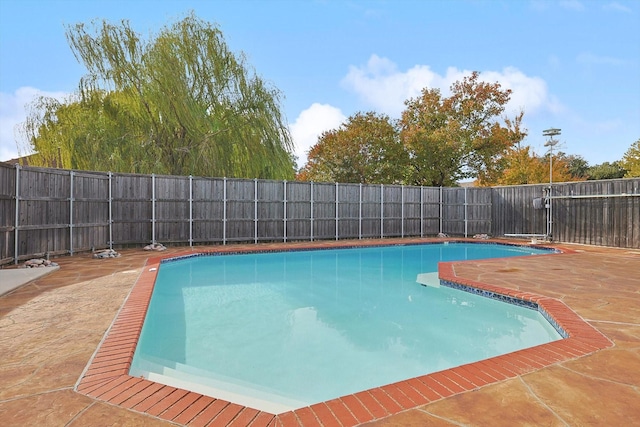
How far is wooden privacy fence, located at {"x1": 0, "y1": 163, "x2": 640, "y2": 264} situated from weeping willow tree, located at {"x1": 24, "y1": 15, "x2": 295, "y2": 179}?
73.6 inches

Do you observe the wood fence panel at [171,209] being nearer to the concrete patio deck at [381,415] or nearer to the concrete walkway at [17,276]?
the concrete walkway at [17,276]

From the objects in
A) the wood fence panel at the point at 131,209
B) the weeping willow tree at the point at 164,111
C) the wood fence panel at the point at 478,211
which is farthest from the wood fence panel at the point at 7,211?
the wood fence panel at the point at 478,211

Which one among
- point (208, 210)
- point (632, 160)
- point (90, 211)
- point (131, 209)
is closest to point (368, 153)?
point (208, 210)

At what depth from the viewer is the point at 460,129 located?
17.9m

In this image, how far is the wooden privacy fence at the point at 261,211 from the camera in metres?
7.17

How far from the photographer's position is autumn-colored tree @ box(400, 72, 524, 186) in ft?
60.1

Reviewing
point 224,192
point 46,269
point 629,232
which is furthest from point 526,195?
point 46,269

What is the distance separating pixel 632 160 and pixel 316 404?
2920cm

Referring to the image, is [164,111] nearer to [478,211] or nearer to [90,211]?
[90,211]

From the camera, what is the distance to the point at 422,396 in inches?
Answer: 81.5

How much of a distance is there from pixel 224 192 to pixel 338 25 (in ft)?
22.2

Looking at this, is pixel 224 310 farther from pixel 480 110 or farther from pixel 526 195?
pixel 480 110

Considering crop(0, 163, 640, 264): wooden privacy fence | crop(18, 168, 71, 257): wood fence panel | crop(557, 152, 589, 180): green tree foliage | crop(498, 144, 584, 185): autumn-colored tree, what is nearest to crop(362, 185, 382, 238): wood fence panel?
crop(0, 163, 640, 264): wooden privacy fence

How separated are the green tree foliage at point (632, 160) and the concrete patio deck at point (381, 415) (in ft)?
75.0
